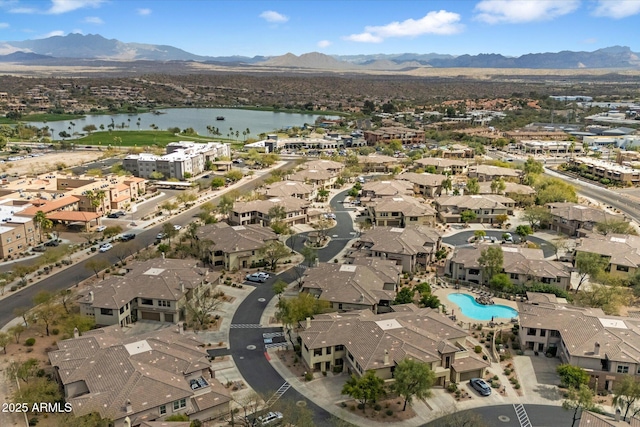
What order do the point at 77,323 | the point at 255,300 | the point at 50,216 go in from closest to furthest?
the point at 77,323
the point at 255,300
the point at 50,216

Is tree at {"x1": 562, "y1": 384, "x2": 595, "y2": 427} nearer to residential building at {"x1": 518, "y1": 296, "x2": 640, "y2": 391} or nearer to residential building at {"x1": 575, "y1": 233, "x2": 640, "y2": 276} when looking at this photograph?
residential building at {"x1": 518, "y1": 296, "x2": 640, "y2": 391}

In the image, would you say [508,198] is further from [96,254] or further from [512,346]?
[96,254]

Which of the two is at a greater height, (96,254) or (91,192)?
(91,192)

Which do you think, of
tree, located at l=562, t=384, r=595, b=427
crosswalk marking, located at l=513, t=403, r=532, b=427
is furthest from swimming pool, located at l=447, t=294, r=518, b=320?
crosswalk marking, located at l=513, t=403, r=532, b=427

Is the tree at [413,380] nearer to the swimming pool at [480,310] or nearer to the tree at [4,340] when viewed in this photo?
the swimming pool at [480,310]

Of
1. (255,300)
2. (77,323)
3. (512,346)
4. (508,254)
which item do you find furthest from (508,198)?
(77,323)

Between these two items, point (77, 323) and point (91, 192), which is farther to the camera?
point (91, 192)

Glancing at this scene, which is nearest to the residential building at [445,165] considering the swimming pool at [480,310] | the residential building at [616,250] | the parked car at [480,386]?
the residential building at [616,250]
